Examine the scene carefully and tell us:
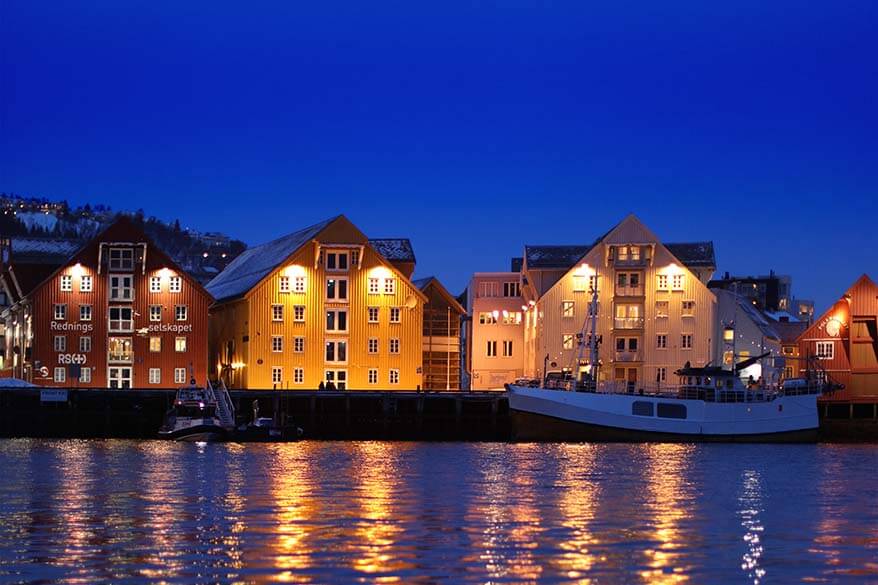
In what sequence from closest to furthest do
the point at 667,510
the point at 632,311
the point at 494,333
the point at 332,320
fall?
1. the point at 667,510
2. the point at 332,320
3. the point at 632,311
4. the point at 494,333

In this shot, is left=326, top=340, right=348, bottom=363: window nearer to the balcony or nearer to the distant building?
the distant building

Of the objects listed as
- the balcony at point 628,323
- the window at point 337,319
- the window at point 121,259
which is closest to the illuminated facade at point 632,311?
the balcony at point 628,323

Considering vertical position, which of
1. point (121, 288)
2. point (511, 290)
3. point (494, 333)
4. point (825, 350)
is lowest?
point (825, 350)

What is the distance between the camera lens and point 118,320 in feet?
340

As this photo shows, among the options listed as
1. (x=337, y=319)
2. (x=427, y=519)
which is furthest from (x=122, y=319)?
(x=427, y=519)

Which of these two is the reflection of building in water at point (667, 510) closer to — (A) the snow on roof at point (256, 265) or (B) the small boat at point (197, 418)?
(B) the small boat at point (197, 418)

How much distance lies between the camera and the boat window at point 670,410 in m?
95.4

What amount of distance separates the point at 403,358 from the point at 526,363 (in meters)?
17.0

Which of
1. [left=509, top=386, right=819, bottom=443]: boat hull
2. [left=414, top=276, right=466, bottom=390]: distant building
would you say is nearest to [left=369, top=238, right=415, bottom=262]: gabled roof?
[left=414, top=276, right=466, bottom=390]: distant building

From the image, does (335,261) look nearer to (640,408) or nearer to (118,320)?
(118,320)

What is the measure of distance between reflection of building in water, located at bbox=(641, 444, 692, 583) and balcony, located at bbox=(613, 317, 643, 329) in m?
25.6

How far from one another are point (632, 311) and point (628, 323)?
0.94 meters

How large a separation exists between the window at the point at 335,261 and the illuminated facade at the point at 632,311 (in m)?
14.8

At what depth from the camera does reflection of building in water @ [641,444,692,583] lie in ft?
116
